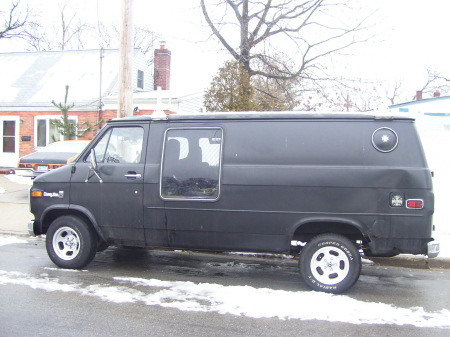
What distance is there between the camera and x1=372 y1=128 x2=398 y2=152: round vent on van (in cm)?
557

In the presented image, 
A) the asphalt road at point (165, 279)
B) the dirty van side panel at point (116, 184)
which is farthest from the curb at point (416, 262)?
the dirty van side panel at point (116, 184)

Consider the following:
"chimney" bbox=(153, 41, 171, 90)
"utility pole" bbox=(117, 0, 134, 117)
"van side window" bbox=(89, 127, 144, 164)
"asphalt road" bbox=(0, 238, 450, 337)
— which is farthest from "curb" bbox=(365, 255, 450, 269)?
"chimney" bbox=(153, 41, 171, 90)

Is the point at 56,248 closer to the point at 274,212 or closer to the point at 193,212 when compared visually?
the point at 193,212

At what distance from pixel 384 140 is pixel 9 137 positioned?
→ 20.2m

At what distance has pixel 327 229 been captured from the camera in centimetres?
580

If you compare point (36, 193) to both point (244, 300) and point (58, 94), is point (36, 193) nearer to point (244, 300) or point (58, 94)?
point (244, 300)

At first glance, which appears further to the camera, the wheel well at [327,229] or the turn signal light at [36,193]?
the turn signal light at [36,193]

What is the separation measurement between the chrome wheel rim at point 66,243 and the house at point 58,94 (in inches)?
491

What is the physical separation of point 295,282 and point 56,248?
3.35m

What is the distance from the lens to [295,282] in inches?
249

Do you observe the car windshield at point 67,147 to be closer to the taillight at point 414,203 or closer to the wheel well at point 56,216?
the wheel well at point 56,216

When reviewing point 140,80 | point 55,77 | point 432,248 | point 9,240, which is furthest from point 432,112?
point 55,77

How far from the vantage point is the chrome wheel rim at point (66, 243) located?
21.6 feet

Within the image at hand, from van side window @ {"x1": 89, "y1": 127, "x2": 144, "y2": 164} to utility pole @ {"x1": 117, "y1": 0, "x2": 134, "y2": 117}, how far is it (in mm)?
3099
